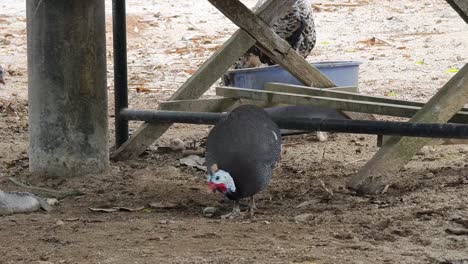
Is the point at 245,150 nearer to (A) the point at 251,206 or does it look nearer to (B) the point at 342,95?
(A) the point at 251,206

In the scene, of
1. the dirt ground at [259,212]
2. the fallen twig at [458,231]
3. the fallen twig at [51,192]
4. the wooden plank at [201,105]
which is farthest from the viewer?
the wooden plank at [201,105]

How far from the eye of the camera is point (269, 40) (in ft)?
20.5

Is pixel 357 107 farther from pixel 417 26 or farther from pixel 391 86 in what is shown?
pixel 417 26

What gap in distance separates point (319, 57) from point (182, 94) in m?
5.73

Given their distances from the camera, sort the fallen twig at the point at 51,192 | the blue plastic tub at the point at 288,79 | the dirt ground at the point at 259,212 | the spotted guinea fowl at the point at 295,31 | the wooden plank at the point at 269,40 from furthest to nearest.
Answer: the spotted guinea fowl at the point at 295,31, the blue plastic tub at the point at 288,79, the wooden plank at the point at 269,40, the fallen twig at the point at 51,192, the dirt ground at the point at 259,212

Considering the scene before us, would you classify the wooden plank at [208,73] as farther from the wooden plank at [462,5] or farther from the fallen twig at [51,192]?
the wooden plank at [462,5]

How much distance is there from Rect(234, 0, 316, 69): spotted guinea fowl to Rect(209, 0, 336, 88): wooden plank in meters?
1.26

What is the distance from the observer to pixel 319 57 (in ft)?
39.5

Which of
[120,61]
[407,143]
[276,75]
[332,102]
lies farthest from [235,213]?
[276,75]

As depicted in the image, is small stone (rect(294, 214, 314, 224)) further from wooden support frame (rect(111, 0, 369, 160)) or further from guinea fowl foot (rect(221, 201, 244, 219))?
wooden support frame (rect(111, 0, 369, 160))

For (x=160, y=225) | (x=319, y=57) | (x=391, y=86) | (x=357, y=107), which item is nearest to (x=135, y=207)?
(x=160, y=225)

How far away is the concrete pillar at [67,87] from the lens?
19.4 ft

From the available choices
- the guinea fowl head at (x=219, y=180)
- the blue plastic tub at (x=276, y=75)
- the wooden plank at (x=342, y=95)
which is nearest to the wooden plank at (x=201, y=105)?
the wooden plank at (x=342, y=95)

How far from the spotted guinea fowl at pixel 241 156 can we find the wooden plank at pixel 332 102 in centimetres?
82
